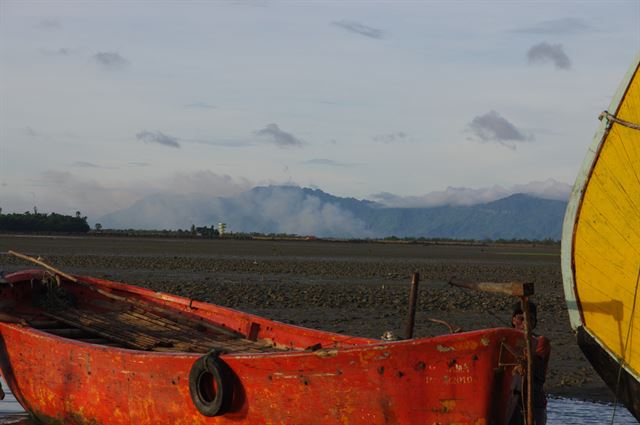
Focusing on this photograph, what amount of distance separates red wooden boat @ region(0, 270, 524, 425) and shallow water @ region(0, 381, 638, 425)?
1.11ft

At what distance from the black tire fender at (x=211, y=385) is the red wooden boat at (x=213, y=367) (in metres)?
0.01

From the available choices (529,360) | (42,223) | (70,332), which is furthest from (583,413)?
(42,223)

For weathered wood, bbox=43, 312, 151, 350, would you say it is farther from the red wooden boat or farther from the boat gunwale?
the boat gunwale

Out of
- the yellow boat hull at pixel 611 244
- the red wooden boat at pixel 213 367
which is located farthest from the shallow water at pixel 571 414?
the yellow boat hull at pixel 611 244

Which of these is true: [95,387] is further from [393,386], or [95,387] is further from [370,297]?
[370,297]

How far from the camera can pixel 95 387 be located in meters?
12.1

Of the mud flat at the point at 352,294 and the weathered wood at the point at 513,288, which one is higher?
the weathered wood at the point at 513,288

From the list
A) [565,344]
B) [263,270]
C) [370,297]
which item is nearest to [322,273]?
[263,270]

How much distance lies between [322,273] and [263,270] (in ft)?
7.72

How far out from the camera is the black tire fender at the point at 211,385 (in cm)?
1030

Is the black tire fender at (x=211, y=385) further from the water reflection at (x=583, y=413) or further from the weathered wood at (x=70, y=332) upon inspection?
the water reflection at (x=583, y=413)

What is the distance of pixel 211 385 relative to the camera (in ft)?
34.8

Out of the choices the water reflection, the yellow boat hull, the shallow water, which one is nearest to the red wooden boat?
the shallow water

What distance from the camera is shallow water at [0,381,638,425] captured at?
1295 cm
